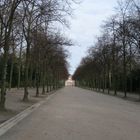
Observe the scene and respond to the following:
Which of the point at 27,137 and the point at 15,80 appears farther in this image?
the point at 15,80

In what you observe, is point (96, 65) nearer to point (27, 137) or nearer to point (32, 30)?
point (32, 30)

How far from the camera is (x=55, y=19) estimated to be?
2681 centimetres

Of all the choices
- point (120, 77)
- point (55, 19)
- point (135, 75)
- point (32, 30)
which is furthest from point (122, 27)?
point (120, 77)

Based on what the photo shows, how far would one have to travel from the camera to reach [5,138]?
39.5 ft

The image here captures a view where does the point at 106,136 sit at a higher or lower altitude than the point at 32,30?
lower

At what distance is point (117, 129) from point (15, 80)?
7152 centimetres

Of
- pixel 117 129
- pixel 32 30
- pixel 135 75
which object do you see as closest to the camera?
pixel 117 129

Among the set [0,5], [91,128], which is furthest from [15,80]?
[91,128]

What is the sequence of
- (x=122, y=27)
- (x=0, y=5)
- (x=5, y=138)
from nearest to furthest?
(x=5, y=138), (x=0, y=5), (x=122, y=27)

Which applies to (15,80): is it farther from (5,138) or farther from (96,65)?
(5,138)

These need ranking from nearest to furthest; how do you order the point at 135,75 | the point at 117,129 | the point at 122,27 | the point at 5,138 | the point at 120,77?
1. the point at 5,138
2. the point at 117,129
3. the point at 122,27
4. the point at 135,75
5. the point at 120,77

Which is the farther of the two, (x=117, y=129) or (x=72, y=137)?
(x=117, y=129)

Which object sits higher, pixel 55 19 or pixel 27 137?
pixel 55 19

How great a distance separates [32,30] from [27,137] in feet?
65.0
